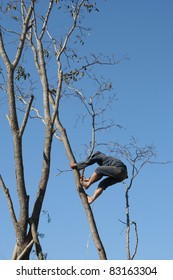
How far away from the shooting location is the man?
9.72 meters

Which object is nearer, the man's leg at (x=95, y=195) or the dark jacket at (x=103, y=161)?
the man's leg at (x=95, y=195)

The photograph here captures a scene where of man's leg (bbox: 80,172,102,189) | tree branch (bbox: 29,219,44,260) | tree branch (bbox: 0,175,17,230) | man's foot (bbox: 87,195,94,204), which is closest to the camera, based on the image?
tree branch (bbox: 29,219,44,260)

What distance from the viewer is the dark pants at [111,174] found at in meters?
9.72

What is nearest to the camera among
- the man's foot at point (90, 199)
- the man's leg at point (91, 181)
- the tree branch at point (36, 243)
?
the tree branch at point (36, 243)

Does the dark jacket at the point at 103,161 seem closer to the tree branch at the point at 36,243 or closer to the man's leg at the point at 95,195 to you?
the man's leg at the point at 95,195

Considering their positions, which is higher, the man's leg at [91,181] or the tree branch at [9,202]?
the man's leg at [91,181]

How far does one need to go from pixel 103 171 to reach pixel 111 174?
0.47 ft

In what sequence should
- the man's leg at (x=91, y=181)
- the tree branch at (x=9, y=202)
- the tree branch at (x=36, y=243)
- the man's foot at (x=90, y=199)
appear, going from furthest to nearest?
the man's leg at (x=91, y=181) → the man's foot at (x=90, y=199) → the tree branch at (x=9, y=202) → the tree branch at (x=36, y=243)

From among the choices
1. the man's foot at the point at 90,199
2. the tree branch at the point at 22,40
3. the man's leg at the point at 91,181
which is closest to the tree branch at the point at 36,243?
the man's foot at the point at 90,199

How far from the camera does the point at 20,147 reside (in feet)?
30.3

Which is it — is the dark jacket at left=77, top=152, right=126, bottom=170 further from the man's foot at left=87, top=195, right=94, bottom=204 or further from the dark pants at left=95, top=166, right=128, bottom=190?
the man's foot at left=87, top=195, right=94, bottom=204

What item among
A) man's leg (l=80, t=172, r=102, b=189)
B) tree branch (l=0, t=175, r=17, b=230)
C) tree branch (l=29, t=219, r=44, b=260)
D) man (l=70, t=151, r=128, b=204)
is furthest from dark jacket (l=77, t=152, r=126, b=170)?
tree branch (l=29, t=219, r=44, b=260)

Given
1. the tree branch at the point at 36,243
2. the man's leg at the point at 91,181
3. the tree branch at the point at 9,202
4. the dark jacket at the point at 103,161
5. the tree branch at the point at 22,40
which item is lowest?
the tree branch at the point at 36,243

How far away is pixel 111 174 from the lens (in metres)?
9.74
